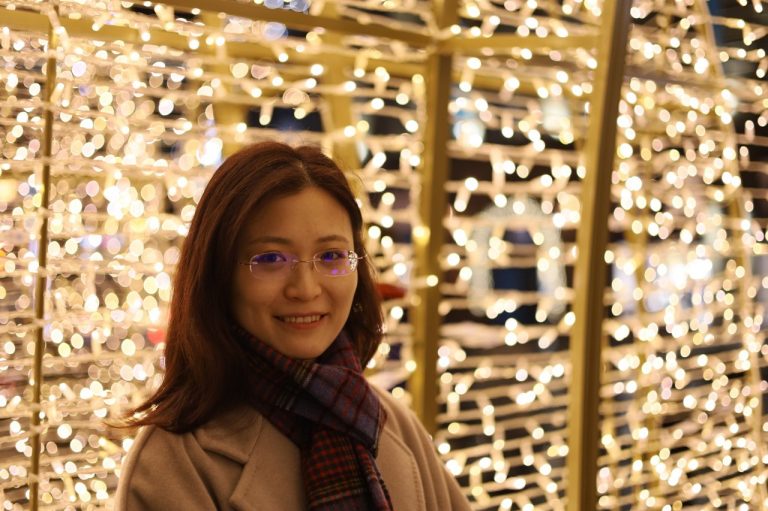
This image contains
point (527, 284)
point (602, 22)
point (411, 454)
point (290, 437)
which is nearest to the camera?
point (290, 437)

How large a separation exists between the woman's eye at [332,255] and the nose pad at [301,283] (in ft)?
0.10

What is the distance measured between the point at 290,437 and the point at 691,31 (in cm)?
251

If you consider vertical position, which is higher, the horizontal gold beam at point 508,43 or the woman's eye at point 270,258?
the horizontal gold beam at point 508,43

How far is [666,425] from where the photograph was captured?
3.13 m

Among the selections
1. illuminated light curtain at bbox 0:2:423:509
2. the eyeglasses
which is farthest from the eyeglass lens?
illuminated light curtain at bbox 0:2:423:509

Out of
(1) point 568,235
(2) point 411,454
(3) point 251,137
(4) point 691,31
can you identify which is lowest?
(2) point 411,454

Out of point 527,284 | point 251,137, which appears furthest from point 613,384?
point 251,137

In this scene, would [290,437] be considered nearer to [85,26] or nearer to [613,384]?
[85,26]

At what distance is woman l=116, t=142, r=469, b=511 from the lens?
A: 1.31 meters

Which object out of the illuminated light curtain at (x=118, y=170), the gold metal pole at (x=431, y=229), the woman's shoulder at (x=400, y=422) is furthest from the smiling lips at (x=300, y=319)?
the gold metal pole at (x=431, y=229)

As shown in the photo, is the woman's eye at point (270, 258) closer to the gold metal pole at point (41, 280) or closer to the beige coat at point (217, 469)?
the beige coat at point (217, 469)

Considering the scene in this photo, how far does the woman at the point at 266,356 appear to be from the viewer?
131 cm

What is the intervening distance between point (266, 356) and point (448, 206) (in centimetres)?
151

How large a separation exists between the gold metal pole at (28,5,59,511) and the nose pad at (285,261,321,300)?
93 centimetres
